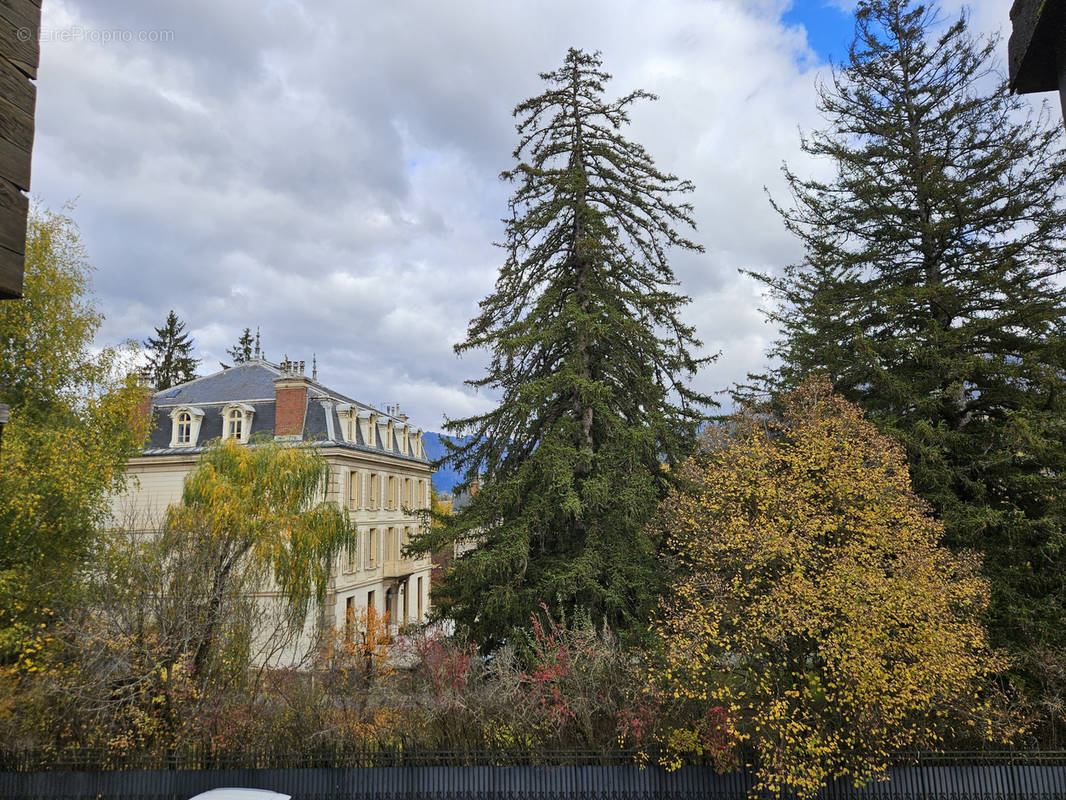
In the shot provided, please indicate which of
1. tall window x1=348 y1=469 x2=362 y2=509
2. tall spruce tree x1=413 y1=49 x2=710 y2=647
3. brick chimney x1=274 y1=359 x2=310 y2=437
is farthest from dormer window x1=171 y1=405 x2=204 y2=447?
tall spruce tree x1=413 y1=49 x2=710 y2=647

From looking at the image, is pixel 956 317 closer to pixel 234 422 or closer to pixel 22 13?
pixel 22 13

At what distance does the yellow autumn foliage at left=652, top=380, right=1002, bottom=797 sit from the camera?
1080cm

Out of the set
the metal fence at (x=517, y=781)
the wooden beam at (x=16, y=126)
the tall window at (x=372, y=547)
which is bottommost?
the metal fence at (x=517, y=781)

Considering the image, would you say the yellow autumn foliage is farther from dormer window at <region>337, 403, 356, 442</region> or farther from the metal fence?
dormer window at <region>337, 403, 356, 442</region>

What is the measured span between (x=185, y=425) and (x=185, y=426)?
53 millimetres

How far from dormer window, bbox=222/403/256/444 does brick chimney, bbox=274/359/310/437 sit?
141 centimetres

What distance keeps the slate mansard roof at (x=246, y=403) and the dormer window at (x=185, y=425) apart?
266 millimetres

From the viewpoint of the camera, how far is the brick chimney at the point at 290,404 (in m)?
32.4

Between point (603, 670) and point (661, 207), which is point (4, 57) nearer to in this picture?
point (603, 670)

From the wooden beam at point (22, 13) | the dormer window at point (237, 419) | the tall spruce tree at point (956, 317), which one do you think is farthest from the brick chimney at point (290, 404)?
the wooden beam at point (22, 13)

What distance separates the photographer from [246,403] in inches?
1319

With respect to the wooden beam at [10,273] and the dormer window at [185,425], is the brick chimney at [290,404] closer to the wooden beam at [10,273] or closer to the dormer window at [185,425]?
the dormer window at [185,425]

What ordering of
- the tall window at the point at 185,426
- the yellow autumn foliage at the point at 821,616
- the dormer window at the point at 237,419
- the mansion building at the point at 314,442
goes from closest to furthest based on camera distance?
the yellow autumn foliage at the point at 821,616
the mansion building at the point at 314,442
the dormer window at the point at 237,419
the tall window at the point at 185,426

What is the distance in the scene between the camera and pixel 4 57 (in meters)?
2.36
